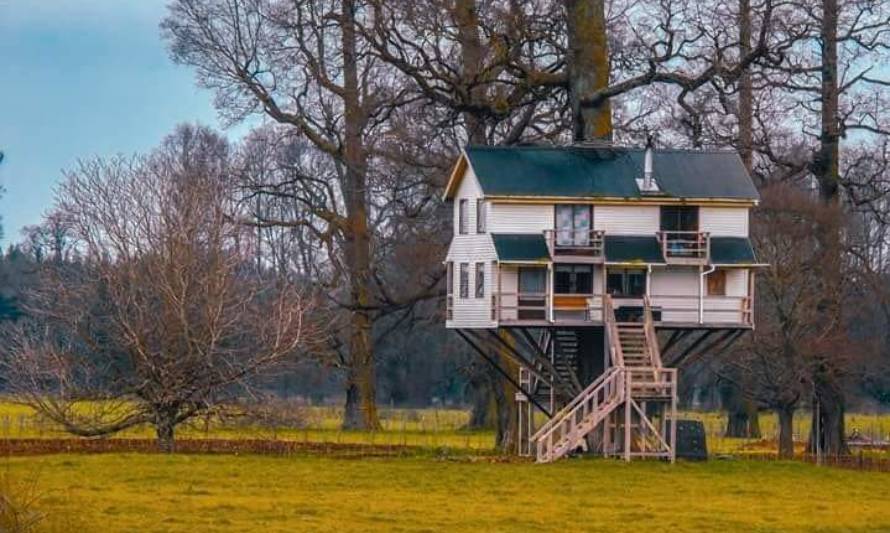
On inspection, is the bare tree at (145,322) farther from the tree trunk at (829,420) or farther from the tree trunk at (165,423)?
the tree trunk at (829,420)

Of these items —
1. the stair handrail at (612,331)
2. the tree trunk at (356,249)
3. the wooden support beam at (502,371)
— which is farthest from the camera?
the tree trunk at (356,249)

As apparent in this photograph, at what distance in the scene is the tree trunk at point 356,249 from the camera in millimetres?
56406

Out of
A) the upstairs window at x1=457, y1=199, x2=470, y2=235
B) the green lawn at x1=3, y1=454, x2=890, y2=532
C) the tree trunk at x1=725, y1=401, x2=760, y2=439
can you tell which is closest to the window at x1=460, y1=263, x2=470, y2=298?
the upstairs window at x1=457, y1=199, x2=470, y2=235

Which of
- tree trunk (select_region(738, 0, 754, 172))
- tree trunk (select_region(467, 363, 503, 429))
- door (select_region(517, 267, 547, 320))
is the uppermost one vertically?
tree trunk (select_region(738, 0, 754, 172))

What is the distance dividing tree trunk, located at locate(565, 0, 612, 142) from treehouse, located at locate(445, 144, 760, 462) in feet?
5.41

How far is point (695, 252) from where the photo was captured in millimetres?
47906

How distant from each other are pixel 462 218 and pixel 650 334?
6.64 metres

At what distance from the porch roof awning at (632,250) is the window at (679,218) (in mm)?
644

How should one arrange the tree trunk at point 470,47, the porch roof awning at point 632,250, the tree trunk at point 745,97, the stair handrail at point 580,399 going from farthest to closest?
the tree trunk at point 470,47
the tree trunk at point 745,97
the porch roof awning at point 632,250
the stair handrail at point 580,399

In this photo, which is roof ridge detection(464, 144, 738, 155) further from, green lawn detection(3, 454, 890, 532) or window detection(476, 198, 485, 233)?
green lawn detection(3, 454, 890, 532)

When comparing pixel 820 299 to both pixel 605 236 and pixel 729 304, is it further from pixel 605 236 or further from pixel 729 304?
pixel 605 236

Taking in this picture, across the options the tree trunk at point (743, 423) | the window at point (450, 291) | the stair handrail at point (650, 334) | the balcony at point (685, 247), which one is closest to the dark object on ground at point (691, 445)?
the stair handrail at point (650, 334)

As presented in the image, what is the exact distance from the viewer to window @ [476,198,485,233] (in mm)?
48531

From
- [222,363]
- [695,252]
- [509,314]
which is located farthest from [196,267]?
[695,252]
